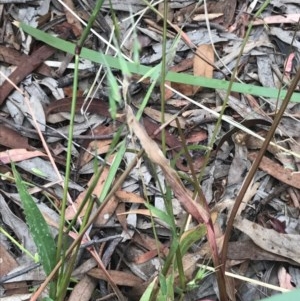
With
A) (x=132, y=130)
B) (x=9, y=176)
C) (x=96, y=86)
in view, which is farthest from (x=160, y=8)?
(x=132, y=130)

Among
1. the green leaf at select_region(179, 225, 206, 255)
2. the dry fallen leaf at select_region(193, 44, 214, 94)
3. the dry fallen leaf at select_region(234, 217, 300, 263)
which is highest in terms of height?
the dry fallen leaf at select_region(193, 44, 214, 94)

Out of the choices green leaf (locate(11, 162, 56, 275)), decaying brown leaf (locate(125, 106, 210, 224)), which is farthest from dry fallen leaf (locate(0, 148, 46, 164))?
decaying brown leaf (locate(125, 106, 210, 224))

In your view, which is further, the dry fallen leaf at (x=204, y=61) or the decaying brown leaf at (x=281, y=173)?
the dry fallen leaf at (x=204, y=61)

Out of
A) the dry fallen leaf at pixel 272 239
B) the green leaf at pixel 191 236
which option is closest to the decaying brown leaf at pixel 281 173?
the dry fallen leaf at pixel 272 239

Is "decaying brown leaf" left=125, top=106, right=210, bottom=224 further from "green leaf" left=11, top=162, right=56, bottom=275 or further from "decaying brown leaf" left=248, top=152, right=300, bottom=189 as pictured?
"decaying brown leaf" left=248, top=152, right=300, bottom=189

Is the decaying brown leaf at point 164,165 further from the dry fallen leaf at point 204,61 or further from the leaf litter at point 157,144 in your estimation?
the dry fallen leaf at point 204,61

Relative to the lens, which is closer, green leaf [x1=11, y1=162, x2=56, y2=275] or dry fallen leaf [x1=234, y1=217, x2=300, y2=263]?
green leaf [x1=11, y1=162, x2=56, y2=275]

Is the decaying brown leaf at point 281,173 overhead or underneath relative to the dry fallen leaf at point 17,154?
underneath

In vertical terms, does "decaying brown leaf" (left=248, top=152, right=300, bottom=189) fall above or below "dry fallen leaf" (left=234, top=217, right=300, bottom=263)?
above
